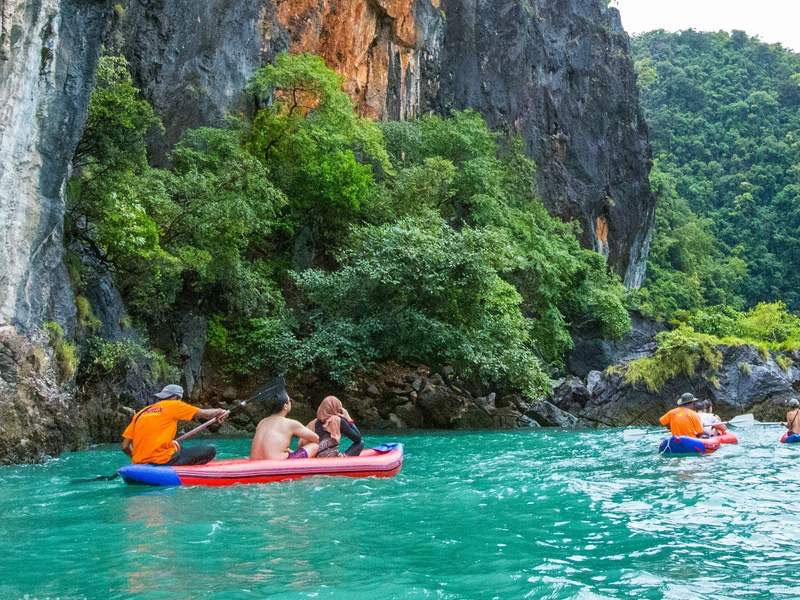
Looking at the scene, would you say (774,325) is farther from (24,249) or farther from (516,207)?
(24,249)

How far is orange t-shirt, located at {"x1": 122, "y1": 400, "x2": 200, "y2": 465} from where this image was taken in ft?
29.5

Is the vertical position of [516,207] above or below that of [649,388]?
above

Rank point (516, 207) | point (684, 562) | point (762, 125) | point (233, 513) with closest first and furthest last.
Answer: point (684, 562), point (233, 513), point (516, 207), point (762, 125)

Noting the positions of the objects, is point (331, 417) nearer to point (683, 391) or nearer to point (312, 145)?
point (312, 145)

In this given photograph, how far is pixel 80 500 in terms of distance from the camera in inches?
317

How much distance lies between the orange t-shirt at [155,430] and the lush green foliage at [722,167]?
34979 millimetres

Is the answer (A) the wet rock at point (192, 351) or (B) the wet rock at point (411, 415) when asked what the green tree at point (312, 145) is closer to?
(A) the wet rock at point (192, 351)

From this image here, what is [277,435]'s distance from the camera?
377 inches

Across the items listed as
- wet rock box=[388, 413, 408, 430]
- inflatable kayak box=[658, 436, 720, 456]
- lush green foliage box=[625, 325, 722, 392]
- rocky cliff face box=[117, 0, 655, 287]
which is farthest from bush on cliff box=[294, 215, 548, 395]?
inflatable kayak box=[658, 436, 720, 456]

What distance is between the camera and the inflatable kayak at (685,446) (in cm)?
1238

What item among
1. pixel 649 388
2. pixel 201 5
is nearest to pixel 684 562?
pixel 649 388

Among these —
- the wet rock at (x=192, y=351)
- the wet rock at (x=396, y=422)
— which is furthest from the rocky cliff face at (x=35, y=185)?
the wet rock at (x=396, y=422)

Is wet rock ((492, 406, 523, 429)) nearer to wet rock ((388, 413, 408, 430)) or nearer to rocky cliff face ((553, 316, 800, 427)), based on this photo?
rocky cliff face ((553, 316, 800, 427))

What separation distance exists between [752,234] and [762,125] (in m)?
12.4
